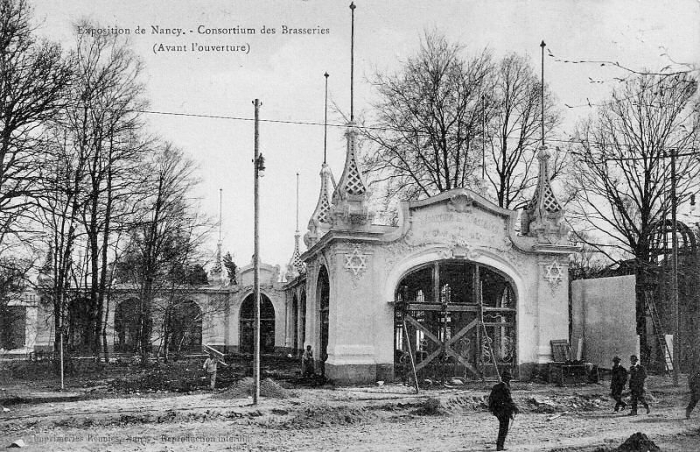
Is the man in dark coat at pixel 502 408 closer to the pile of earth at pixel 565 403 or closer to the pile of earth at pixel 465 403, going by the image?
the pile of earth at pixel 465 403

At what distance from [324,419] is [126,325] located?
78.3 feet

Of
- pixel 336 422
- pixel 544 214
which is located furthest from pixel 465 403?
pixel 544 214

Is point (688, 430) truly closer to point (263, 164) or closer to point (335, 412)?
point (335, 412)

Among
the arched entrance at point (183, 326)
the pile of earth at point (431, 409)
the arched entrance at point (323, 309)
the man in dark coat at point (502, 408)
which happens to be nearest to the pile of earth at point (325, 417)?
the pile of earth at point (431, 409)

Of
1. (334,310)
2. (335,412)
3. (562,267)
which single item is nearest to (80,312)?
(334,310)

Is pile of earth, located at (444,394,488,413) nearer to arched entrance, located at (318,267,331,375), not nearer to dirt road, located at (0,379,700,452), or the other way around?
dirt road, located at (0,379,700,452)

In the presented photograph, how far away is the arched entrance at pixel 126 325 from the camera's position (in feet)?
108

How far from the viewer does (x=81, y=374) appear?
81.1ft

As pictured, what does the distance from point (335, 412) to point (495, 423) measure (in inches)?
138

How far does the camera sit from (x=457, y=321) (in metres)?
25.2

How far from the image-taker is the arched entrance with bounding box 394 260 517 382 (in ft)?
66.4

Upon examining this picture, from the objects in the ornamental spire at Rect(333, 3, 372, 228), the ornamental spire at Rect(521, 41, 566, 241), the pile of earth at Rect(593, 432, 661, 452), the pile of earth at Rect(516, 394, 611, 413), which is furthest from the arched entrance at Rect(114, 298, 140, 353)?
the pile of earth at Rect(593, 432, 661, 452)

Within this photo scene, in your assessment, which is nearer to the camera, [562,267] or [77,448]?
[77,448]

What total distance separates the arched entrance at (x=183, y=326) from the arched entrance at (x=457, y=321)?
1130 cm
